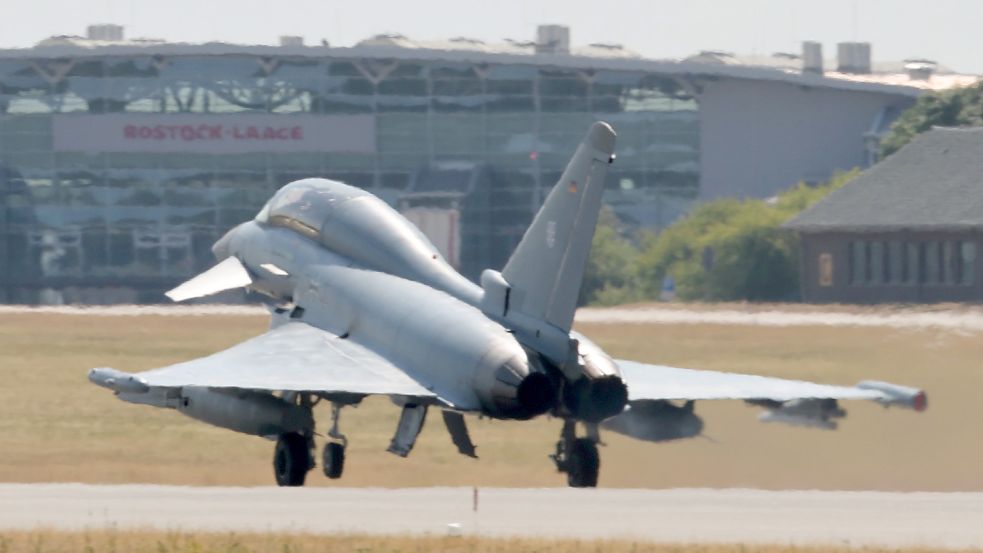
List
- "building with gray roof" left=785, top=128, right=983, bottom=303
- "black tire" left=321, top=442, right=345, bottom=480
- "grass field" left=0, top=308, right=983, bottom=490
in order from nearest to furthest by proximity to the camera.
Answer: "black tire" left=321, top=442, right=345, bottom=480 → "grass field" left=0, top=308, right=983, bottom=490 → "building with gray roof" left=785, top=128, right=983, bottom=303

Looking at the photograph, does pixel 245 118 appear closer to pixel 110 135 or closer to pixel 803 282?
Answer: pixel 110 135

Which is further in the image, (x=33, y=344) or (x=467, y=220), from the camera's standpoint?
(x=467, y=220)

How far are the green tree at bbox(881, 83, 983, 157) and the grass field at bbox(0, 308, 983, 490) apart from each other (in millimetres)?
38388

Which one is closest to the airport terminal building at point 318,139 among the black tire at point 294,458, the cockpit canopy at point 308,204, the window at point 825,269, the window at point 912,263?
the window at point 825,269

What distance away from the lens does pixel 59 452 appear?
3469 cm

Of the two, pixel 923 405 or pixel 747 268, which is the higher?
pixel 923 405

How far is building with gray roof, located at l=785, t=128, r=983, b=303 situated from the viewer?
68.2 metres

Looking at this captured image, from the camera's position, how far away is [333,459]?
29.5m

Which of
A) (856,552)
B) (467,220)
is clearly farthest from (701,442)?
(467,220)

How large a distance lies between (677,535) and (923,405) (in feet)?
20.7

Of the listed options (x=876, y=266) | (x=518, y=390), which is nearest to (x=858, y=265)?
(x=876, y=266)

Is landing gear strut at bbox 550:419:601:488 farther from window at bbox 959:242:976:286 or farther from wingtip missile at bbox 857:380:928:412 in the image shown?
window at bbox 959:242:976:286

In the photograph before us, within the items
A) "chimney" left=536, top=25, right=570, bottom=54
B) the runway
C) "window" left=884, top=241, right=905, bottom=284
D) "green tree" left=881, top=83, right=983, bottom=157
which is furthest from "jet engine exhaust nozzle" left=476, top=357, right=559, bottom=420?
"chimney" left=536, top=25, right=570, bottom=54

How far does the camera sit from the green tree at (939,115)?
3361 inches
